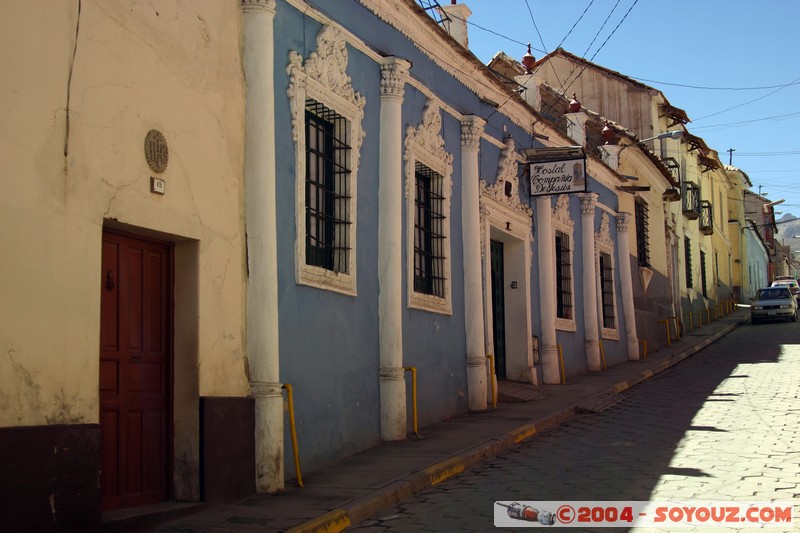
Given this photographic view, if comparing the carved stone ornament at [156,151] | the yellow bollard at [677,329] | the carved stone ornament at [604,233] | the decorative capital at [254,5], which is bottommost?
the yellow bollard at [677,329]

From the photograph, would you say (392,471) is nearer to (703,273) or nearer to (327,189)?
(327,189)

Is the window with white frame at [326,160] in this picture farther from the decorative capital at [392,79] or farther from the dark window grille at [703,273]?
the dark window grille at [703,273]

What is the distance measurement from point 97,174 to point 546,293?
12.7m

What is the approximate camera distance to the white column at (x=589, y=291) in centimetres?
2116

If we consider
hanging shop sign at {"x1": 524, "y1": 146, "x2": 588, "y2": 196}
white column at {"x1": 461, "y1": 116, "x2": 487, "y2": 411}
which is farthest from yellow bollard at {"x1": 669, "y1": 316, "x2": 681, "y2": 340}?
white column at {"x1": 461, "y1": 116, "x2": 487, "y2": 411}

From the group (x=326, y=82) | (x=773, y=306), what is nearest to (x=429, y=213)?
(x=326, y=82)

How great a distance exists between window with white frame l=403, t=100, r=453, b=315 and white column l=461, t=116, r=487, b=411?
0.66 m

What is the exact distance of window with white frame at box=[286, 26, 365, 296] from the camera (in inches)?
371

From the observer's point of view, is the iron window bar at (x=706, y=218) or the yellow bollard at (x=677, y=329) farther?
the iron window bar at (x=706, y=218)

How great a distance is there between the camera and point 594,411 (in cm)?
1450

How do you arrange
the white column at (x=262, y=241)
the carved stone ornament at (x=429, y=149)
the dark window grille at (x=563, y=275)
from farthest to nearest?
the dark window grille at (x=563, y=275), the carved stone ornament at (x=429, y=149), the white column at (x=262, y=241)

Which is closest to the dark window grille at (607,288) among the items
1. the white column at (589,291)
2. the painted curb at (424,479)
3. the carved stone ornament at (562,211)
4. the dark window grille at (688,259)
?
the white column at (589,291)

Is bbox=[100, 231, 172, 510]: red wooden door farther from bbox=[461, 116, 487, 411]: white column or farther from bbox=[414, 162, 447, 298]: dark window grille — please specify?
bbox=[461, 116, 487, 411]: white column

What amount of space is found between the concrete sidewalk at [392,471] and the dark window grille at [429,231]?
76.9 inches
